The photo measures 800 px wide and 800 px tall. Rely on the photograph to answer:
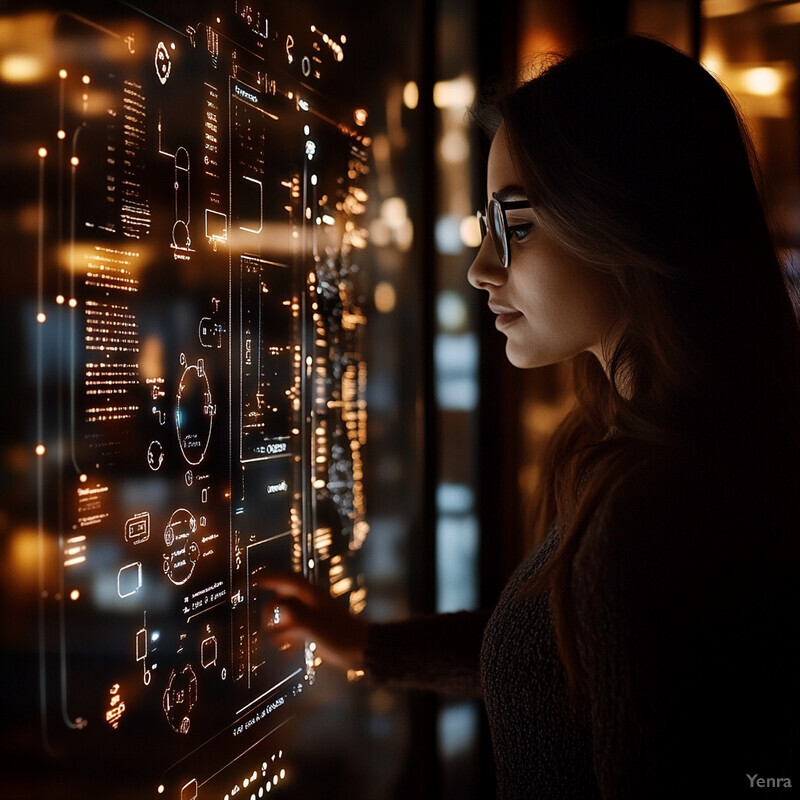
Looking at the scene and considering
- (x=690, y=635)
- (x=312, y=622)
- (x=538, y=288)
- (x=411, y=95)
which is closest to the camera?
(x=690, y=635)

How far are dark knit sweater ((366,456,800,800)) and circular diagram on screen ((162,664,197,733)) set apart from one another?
47cm

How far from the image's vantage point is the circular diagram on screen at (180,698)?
2.94ft

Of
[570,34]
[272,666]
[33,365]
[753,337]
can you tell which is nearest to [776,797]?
[753,337]

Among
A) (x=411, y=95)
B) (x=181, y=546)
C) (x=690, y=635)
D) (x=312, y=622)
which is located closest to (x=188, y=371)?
(x=181, y=546)

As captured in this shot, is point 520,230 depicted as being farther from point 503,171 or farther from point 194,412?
point 194,412

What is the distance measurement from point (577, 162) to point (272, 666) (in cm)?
83

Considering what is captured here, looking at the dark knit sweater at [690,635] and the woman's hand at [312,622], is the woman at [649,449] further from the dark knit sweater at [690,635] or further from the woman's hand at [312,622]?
the woman's hand at [312,622]

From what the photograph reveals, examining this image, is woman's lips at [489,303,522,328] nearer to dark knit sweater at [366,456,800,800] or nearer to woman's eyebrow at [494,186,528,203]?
woman's eyebrow at [494,186,528,203]

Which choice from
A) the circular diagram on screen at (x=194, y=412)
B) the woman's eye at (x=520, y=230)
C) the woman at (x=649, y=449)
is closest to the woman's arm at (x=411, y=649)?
the woman at (x=649, y=449)

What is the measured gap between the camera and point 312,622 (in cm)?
120

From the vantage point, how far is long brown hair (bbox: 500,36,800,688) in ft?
2.92

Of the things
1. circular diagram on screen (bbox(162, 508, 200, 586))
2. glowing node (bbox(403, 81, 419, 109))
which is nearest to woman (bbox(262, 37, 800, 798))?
circular diagram on screen (bbox(162, 508, 200, 586))

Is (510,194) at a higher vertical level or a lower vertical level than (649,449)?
higher

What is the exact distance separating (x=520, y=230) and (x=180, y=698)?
74 centimetres
